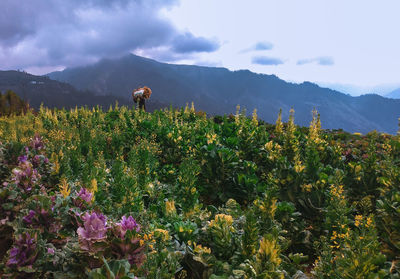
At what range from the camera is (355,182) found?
4262mm

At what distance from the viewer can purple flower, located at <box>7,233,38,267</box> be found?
5.79 ft

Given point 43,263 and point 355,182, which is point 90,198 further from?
point 355,182

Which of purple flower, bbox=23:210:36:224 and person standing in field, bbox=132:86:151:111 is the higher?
person standing in field, bbox=132:86:151:111

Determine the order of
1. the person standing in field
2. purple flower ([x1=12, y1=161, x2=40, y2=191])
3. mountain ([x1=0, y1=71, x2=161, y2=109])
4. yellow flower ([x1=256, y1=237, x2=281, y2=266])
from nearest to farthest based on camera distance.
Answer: yellow flower ([x1=256, y1=237, x2=281, y2=266]), purple flower ([x1=12, y1=161, x2=40, y2=191]), the person standing in field, mountain ([x1=0, y1=71, x2=161, y2=109])

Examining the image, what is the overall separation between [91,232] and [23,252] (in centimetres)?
60

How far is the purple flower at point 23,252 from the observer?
5.79ft

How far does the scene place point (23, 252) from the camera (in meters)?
1.80

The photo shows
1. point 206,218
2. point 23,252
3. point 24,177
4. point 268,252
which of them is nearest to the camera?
point 268,252

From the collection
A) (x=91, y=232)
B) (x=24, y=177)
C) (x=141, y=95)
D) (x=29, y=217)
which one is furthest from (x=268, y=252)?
(x=141, y=95)

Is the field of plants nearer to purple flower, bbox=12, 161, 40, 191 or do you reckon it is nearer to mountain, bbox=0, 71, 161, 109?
purple flower, bbox=12, 161, 40, 191

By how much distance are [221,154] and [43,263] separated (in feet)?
10.5

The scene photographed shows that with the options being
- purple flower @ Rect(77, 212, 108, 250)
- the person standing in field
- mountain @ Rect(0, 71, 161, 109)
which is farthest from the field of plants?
mountain @ Rect(0, 71, 161, 109)

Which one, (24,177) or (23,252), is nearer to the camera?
(23,252)

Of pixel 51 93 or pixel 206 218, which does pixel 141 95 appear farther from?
pixel 51 93
